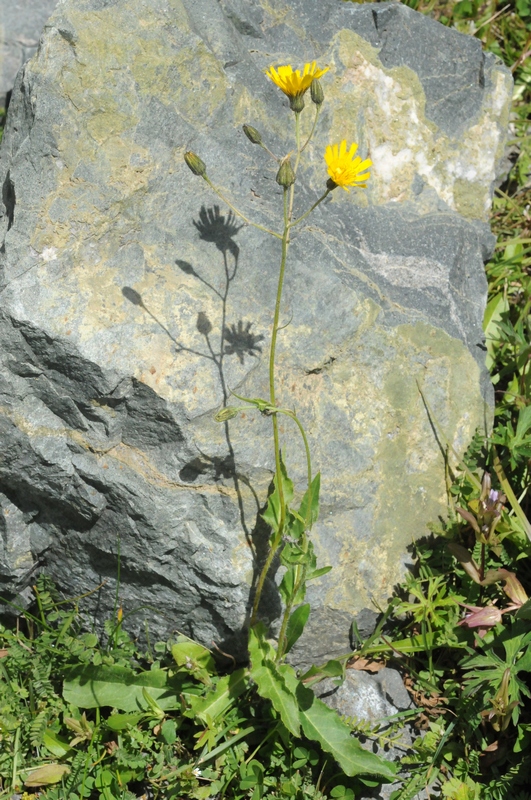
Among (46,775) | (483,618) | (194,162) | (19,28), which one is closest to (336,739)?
(483,618)

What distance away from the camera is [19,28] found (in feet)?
14.0

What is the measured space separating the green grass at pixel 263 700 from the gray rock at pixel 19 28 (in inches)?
120

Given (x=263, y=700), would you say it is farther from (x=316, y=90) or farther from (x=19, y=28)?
(x=19, y=28)

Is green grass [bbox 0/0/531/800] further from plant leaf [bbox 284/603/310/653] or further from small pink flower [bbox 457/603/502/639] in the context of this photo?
plant leaf [bbox 284/603/310/653]

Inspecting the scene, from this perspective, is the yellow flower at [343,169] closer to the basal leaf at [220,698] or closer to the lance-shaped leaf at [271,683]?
the lance-shaped leaf at [271,683]

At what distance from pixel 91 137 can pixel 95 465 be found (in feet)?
3.96

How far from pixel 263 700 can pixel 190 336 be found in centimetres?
138

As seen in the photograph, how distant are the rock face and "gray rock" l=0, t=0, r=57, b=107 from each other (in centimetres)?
167

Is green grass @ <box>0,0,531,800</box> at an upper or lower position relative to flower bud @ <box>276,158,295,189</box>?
lower

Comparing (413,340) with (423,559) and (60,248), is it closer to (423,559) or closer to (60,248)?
(423,559)

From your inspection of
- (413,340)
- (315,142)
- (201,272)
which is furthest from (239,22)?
(413,340)

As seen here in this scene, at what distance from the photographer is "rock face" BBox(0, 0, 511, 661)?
2619mm

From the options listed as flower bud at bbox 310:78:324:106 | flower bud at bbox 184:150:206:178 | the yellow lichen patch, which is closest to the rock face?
the yellow lichen patch

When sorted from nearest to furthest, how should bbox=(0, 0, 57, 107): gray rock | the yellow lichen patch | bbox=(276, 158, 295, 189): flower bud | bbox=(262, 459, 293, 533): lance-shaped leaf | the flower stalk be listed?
1. bbox=(276, 158, 295, 189): flower bud
2. the flower stalk
3. bbox=(262, 459, 293, 533): lance-shaped leaf
4. the yellow lichen patch
5. bbox=(0, 0, 57, 107): gray rock
